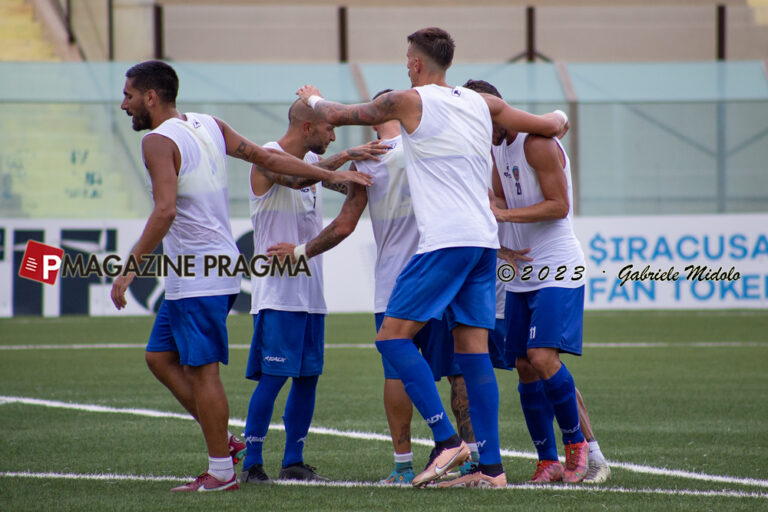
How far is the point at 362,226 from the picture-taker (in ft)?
56.7

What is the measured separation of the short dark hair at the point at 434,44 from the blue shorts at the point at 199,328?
153 centimetres

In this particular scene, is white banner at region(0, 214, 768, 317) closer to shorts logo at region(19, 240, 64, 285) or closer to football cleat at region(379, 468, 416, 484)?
shorts logo at region(19, 240, 64, 285)

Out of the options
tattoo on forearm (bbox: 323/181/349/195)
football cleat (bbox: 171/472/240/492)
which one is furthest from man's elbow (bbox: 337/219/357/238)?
football cleat (bbox: 171/472/240/492)

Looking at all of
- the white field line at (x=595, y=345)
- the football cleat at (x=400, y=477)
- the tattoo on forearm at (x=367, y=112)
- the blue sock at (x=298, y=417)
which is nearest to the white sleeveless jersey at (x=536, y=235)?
the tattoo on forearm at (x=367, y=112)

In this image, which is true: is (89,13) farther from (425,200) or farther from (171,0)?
(425,200)

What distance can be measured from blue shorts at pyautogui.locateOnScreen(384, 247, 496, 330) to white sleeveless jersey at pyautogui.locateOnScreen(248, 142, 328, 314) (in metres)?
0.69

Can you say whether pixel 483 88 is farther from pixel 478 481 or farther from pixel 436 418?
pixel 478 481

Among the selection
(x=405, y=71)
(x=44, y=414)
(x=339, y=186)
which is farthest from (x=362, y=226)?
(x=339, y=186)

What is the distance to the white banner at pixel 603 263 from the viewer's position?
16.9 m

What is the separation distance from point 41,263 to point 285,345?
10689 millimetres

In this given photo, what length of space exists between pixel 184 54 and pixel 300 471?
19.1 meters

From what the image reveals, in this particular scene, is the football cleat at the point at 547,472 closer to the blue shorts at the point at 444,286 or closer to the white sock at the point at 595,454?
the white sock at the point at 595,454

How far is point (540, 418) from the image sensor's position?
5.64 m

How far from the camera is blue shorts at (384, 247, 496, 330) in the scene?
5102 mm
